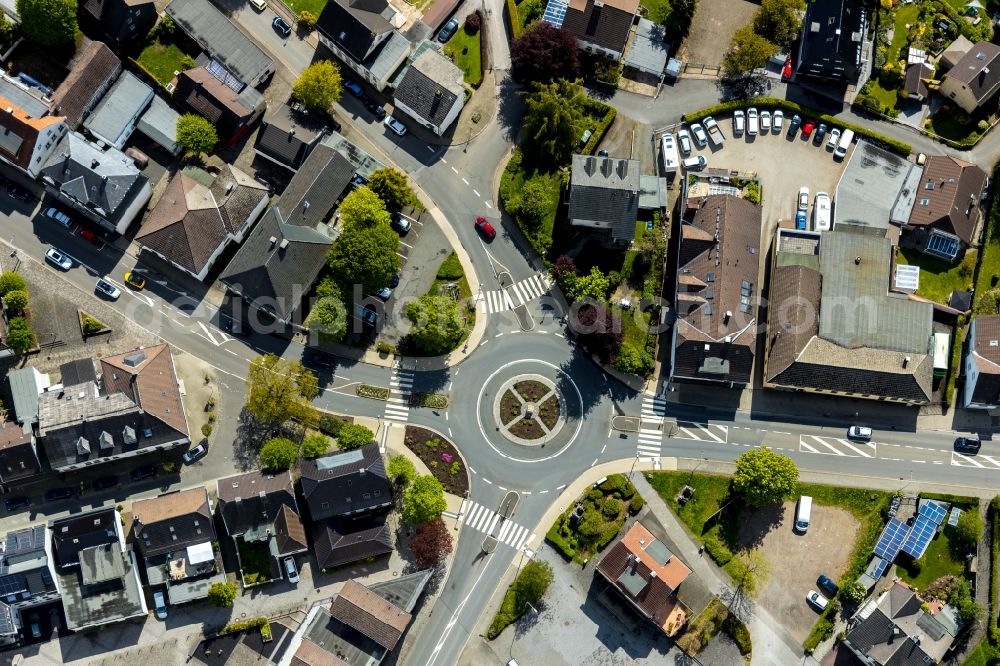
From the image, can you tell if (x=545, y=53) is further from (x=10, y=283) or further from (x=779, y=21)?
(x=10, y=283)

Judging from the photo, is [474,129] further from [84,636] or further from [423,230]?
[84,636]

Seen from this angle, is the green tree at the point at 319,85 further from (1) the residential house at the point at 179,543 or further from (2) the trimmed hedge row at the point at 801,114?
(1) the residential house at the point at 179,543

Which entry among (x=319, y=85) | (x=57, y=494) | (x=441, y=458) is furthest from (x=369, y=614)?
(x=319, y=85)

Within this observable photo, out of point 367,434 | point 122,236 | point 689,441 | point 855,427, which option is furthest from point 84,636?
point 855,427

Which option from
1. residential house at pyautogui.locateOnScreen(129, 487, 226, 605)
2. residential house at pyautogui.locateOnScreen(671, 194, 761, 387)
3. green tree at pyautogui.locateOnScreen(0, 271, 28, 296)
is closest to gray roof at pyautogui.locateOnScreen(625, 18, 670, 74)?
residential house at pyautogui.locateOnScreen(671, 194, 761, 387)

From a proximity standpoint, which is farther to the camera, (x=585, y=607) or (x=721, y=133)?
(x=721, y=133)

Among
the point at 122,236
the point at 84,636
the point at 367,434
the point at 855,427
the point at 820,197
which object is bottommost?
the point at 84,636

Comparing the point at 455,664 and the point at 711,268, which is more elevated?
the point at 711,268
